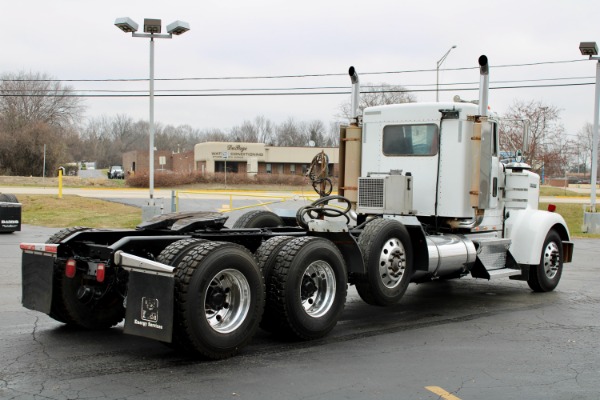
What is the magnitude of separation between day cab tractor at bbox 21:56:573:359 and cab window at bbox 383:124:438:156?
0.05 ft

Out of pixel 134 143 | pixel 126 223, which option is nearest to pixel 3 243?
pixel 126 223

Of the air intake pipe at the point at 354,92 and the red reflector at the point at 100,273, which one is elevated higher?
the air intake pipe at the point at 354,92

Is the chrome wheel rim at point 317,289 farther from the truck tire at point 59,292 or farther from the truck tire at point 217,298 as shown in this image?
the truck tire at point 59,292

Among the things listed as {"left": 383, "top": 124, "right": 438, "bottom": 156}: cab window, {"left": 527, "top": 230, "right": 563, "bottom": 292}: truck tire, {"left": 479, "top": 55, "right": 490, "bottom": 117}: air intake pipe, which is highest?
{"left": 479, "top": 55, "right": 490, "bottom": 117}: air intake pipe

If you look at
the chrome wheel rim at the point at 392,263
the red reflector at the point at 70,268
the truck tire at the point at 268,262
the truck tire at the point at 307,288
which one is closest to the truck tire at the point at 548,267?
the chrome wheel rim at the point at 392,263

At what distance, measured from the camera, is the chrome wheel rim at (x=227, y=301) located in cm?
589

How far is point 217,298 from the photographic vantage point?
5945 mm

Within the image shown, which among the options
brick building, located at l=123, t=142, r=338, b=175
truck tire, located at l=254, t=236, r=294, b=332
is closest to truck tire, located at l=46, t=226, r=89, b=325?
truck tire, located at l=254, t=236, r=294, b=332

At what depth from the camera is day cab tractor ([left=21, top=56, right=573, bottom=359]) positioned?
5.66 m

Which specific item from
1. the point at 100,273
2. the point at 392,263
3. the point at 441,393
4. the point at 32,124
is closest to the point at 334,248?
the point at 392,263

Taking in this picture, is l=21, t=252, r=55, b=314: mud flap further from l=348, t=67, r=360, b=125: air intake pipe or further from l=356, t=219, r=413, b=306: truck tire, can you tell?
l=348, t=67, r=360, b=125: air intake pipe

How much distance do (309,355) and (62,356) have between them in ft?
7.55

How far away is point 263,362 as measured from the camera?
19.3ft

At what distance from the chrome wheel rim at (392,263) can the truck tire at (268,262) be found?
62.3 inches
